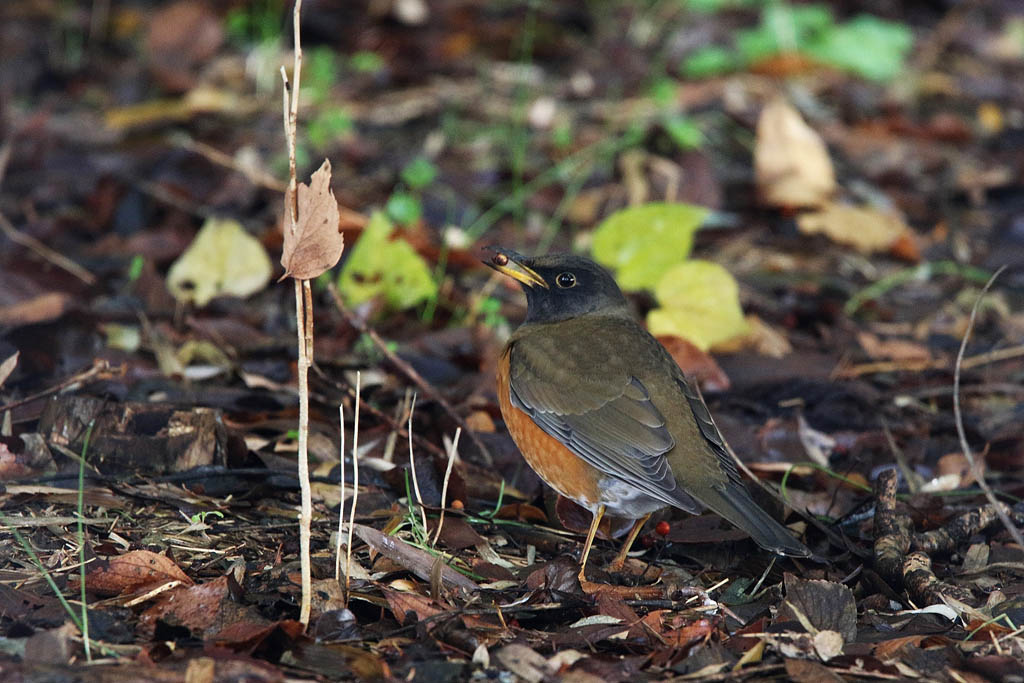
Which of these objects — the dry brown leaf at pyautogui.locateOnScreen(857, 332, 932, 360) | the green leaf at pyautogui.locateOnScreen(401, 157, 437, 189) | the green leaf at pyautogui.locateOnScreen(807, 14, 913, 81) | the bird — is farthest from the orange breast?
the green leaf at pyautogui.locateOnScreen(807, 14, 913, 81)

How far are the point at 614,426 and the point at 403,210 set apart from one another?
2945mm

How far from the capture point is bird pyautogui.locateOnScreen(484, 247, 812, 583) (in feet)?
14.6

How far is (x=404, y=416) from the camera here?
527cm

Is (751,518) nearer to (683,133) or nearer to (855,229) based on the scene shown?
(855,229)

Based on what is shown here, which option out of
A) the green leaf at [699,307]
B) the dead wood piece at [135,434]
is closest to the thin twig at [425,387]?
the dead wood piece at [135,434]

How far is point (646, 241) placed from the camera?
664 cm

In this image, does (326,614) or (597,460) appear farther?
(597,460)

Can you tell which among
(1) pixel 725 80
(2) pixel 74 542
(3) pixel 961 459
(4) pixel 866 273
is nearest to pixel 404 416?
(2) pixel 74 542

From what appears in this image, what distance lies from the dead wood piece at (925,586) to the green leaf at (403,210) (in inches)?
153

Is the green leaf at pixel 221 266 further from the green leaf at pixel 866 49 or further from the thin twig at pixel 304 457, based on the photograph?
the green leaf at pixel 866 49

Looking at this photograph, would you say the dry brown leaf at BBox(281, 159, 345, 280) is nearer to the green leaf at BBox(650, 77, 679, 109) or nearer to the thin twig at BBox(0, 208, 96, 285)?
the thin twig at BBox(0, 208, 96, 285)

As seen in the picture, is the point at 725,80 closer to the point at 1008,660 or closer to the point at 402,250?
the point at 402,250

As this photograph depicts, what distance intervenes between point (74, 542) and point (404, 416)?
1.67 meters

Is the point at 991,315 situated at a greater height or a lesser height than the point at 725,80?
lesser
